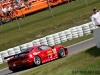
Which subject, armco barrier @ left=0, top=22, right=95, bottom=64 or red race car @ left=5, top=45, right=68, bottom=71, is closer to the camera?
red race car @ left=5, top=45, right=68, bottom=71

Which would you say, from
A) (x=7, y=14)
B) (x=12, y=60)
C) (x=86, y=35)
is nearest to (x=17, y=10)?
(x=7, y=14)

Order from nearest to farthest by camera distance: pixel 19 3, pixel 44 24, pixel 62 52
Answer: pixel 62 52
pixel 19 3
pixel 44 24

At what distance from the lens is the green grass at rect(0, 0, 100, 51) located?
29.9 metres

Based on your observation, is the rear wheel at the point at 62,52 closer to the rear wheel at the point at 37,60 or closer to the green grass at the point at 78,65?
Result: the rear wheel at the point at 37,60

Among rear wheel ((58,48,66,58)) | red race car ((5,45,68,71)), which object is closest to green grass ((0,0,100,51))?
rear wheel ((58,48,66,58))

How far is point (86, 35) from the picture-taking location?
94.0ft

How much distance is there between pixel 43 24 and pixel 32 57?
13167mm

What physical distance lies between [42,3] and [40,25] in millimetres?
2893

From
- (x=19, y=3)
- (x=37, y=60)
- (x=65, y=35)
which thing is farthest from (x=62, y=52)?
(x=19, y=3)

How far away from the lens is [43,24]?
104ft

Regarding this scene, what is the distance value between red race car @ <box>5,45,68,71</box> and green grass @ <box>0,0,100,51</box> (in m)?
9.20

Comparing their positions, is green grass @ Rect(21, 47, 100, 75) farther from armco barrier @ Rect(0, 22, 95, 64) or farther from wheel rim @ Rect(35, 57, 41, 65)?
armco barrier @ Rect(0, 22, 95, 64)

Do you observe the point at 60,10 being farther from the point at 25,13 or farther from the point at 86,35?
the point at 86,35

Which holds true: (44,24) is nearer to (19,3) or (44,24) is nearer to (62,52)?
(19,3)
